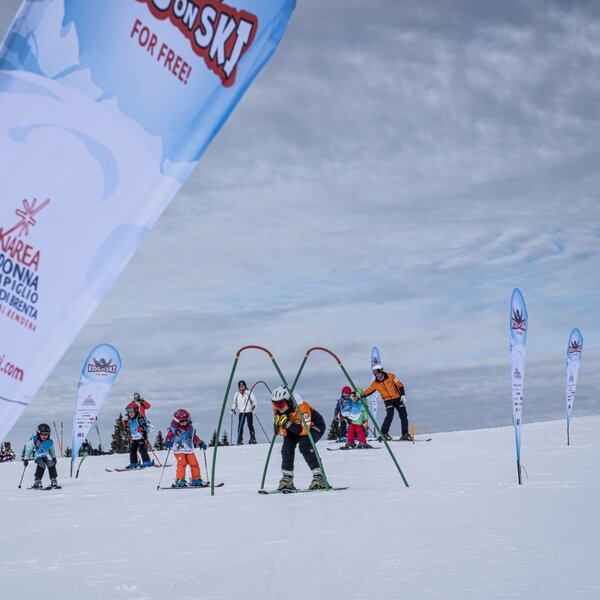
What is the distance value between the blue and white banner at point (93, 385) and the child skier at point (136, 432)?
731 mm

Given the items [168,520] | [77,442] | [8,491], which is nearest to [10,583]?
[168,520]

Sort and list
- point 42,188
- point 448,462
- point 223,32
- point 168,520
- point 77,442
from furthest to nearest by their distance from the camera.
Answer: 1. point 77,442
2. point 448,462
3. point 168,520
4. point 223,32
5. point 42,188

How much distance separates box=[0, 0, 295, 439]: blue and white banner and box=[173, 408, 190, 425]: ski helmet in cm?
1161

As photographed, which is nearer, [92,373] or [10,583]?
[10,583]

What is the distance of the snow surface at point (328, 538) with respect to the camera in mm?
5125

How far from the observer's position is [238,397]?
22.0m

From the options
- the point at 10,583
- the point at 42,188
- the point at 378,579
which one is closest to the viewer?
the point at 42,188

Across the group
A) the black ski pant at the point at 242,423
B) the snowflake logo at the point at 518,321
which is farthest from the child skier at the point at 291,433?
the black ski pant at the point at 242,423

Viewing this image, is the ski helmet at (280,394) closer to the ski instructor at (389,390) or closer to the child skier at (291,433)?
the child skier at (291,433)

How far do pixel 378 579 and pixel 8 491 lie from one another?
11993 mm

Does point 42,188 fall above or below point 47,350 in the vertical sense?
above

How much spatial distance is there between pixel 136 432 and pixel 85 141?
16681 mm

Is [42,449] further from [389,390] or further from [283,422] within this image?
[389,390]

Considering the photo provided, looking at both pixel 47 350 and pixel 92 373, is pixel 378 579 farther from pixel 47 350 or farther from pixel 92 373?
pixel 92 373
